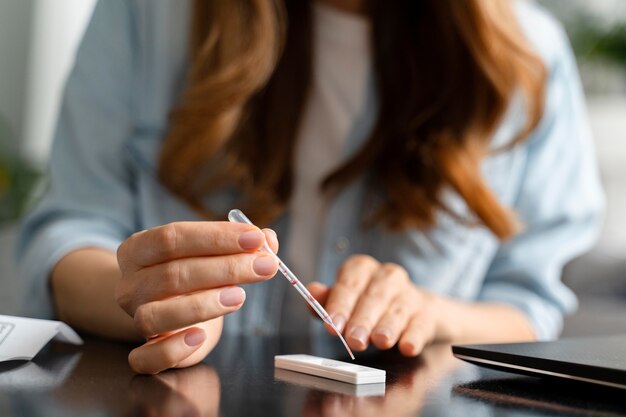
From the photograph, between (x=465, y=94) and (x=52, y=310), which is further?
(x=465, y=94)

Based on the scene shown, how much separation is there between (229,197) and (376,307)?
0.45 metres

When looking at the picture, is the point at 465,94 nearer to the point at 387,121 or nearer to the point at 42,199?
the point at 387,121

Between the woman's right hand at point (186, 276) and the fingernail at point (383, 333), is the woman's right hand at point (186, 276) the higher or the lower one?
the higher one

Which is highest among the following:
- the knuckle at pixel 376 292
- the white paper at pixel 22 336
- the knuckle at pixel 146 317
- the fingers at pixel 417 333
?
the knuckle at pixel 146 317

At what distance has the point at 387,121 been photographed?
1.24 meters

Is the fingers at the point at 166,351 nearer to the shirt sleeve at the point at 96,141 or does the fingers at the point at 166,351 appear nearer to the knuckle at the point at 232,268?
the knuckle at the point at 232,268

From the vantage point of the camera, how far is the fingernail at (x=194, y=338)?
0.64 meters

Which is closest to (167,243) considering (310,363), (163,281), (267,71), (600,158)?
(163,281)

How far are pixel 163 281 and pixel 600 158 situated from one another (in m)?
2.90

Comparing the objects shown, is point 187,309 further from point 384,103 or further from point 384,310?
point 384,103

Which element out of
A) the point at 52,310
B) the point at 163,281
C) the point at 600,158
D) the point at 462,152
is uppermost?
the point at 163,281

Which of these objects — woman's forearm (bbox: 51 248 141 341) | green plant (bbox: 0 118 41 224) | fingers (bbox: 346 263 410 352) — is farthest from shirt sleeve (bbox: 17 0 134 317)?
green plant (bbox: 0 118 41 224)

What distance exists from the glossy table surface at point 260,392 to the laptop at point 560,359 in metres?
0.01

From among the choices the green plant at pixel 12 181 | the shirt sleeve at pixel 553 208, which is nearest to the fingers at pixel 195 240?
the shirt sleeve at pixel 553 208
